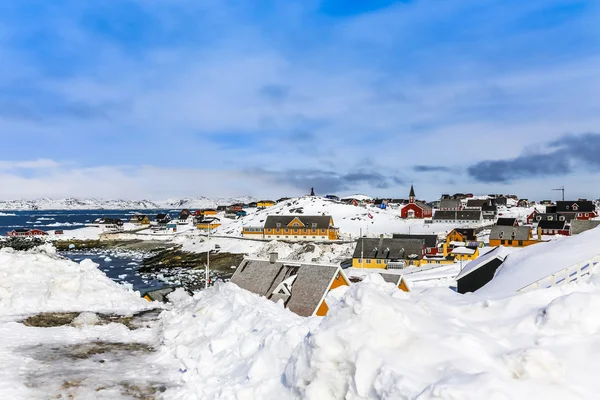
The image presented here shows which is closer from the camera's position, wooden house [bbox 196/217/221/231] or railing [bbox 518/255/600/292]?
railing [bbox 518/255/600/292]

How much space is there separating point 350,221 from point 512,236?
170 ft

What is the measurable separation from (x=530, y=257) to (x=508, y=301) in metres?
20.0

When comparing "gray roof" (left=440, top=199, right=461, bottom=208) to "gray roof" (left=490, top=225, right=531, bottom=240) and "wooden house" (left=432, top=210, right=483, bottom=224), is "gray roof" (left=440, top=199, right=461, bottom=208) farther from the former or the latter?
"gray roof" (left=490, top=225, right=531, bottom=240)

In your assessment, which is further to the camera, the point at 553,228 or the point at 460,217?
the point at 460,217

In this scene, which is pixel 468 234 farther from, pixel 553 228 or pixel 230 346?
pixel 230 346

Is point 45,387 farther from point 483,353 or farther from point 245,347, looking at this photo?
point 483,353

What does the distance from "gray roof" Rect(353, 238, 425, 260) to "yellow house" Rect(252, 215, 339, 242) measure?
3134cm

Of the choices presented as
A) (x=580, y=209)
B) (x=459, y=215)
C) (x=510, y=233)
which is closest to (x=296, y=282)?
(x=510, y=233)

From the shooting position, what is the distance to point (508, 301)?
1084cm

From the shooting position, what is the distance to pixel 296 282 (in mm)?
28000

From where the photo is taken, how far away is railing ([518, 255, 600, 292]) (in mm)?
17684

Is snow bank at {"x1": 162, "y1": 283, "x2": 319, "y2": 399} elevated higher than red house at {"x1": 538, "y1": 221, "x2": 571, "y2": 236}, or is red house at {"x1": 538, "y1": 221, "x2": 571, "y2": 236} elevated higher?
red house at {"x1": 538, "y1": 221, "x2": 571, "y2": 236}

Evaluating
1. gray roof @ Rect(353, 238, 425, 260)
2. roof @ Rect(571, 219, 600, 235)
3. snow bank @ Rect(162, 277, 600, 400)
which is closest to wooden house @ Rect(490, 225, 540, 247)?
roof @ Rect(571, 219, 600, 235)

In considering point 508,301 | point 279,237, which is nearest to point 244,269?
point 508,301
